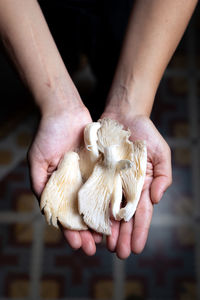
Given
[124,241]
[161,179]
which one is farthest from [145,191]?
[124,241]

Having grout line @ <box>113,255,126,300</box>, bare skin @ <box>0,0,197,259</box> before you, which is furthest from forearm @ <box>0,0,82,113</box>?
grout line @ <box>113,255,126,300</box>

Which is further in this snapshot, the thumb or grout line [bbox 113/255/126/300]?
grout line [bbox 113/255/126/300]

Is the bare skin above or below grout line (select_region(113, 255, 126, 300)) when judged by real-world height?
above

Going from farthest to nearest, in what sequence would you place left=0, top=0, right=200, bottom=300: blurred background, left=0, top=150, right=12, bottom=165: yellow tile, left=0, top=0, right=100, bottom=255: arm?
left=0, top=150, right=12, bottom=165: yellow tile < left=0, top=0, right=200, bottom=300: blurred background < left=0, top=0, right=100, bottom=255: arm

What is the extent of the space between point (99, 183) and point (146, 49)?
0.51m

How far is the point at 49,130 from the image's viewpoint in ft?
3.26

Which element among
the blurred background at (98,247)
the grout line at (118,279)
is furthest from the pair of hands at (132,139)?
the grout line at (118,279)

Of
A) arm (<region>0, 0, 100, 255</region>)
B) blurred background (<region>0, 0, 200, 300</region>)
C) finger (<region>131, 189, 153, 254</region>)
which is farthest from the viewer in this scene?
blurred background (<region>0, 0, 200, 300</region>)

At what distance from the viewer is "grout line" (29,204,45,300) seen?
5.13 feet

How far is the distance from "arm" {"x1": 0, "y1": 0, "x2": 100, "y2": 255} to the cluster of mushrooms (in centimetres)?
6

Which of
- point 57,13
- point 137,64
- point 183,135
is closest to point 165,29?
point 137,64

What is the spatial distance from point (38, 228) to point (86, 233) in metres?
0.83

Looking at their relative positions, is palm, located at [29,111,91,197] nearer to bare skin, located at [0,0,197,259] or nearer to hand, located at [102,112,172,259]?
bare skin, located at [0,0,197,259]

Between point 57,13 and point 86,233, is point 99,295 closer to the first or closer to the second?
point 86,233
